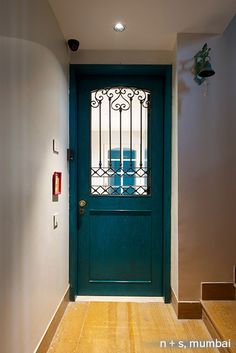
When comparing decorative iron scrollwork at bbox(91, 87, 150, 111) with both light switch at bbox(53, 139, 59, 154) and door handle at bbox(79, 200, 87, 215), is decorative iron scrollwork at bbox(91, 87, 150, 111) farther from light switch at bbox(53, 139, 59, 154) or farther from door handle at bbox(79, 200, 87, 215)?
door handle at bbox(79, 200, 87, 215)

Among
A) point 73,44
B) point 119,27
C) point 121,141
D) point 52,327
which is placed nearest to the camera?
point 52,327

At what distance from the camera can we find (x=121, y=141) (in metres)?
2.87

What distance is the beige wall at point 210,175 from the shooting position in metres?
2.46

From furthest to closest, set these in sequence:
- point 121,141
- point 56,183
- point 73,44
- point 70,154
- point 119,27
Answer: point 121,141 < point 70,154 < point 73,44 < point 119,27 < point 56,183

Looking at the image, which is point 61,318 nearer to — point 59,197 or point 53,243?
point 53,243

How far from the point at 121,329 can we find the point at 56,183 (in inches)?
51.1

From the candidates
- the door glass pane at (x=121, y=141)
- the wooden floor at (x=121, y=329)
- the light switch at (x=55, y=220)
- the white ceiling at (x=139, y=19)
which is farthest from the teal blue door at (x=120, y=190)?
the light switch at (x=55, y=220)

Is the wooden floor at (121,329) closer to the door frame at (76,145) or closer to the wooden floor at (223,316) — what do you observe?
the wooden floor at (223,316)

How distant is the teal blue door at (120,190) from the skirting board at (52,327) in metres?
0.34

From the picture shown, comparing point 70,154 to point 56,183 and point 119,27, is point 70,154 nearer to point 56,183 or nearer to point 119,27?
point 56,183

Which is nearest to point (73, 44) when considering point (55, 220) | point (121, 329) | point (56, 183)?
point (56, 183)

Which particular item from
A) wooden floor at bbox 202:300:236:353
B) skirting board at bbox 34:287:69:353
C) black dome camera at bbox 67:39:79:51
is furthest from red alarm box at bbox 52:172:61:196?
wooden floor at bbox 202:300:236:353

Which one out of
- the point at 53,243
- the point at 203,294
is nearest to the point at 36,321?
the point at 53,243

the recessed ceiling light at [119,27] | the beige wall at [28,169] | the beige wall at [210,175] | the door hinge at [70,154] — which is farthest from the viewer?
the door hinge at [70,154]
